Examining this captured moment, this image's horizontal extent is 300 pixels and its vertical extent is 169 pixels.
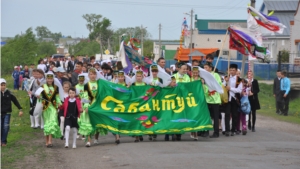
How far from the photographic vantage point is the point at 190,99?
618 inches

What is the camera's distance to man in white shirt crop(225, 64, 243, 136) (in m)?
17.0

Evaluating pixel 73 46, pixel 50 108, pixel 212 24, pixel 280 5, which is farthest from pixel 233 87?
pixel 73 46

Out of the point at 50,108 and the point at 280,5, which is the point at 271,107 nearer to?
the point at 50,108

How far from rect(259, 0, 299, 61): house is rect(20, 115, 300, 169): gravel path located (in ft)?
156

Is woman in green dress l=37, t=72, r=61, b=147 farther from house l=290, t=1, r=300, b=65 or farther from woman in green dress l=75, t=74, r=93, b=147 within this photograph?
house l=290, t=1, r=300, b=65

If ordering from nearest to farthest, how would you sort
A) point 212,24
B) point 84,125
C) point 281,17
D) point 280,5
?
point 84,125 < point 281,17 < point 280,5 < point 212,24

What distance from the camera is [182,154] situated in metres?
12.7

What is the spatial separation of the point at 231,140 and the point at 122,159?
4393 mm

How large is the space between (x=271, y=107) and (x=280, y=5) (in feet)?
137

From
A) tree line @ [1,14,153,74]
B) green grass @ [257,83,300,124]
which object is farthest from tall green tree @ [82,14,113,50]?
green grass @ [257,83,300,124]

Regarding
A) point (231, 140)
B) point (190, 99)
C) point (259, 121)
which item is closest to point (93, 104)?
point (190, 99)

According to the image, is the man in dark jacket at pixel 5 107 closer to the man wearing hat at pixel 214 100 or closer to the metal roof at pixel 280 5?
the man wearing hat at pixel 214 100

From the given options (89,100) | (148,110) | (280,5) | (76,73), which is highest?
(280,5)

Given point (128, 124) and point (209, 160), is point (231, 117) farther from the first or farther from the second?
point (209, 160)
